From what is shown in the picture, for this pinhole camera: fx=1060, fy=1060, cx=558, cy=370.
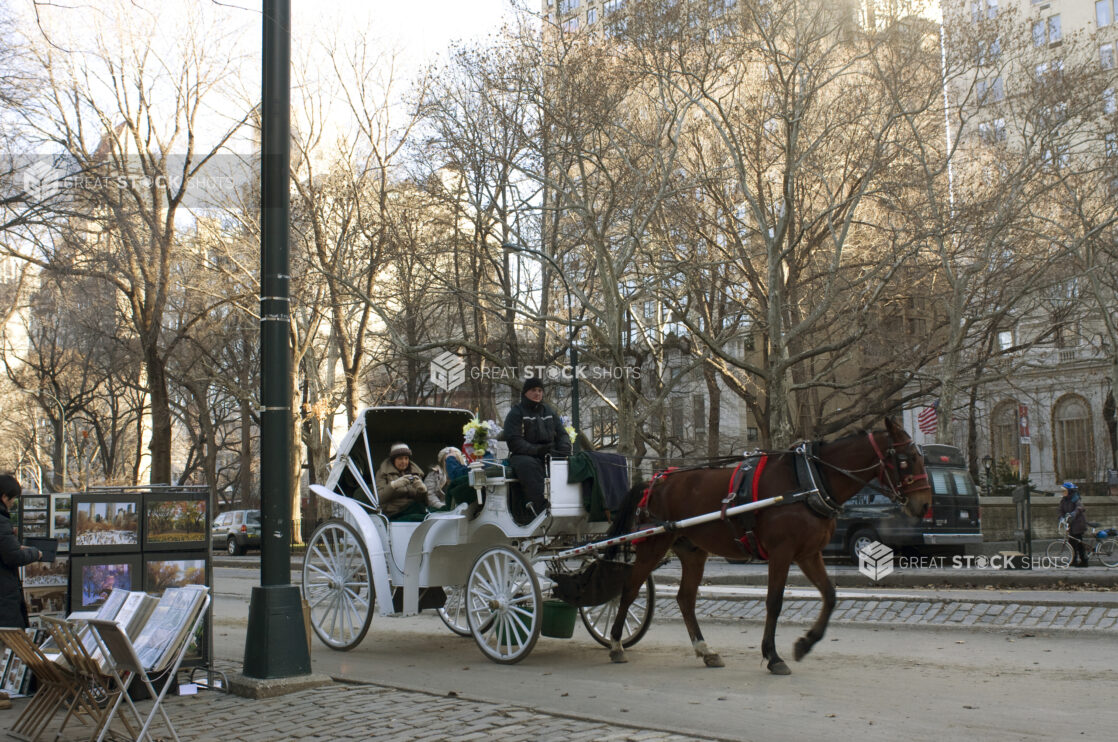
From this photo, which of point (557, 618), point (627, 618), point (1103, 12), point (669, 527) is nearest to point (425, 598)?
Result: point (557, 618)

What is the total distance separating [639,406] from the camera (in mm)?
43281

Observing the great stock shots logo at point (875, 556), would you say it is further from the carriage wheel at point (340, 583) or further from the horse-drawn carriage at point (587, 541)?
the carriage wheel at point (340, 583)

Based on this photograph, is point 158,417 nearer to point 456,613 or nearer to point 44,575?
point 44,575

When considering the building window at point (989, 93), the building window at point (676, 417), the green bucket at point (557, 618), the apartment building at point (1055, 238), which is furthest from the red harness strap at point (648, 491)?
the building window at point (676, 417)

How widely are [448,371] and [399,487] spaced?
90.8 feet

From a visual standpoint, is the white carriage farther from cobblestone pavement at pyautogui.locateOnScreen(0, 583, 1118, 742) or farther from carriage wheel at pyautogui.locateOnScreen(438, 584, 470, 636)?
cobblestone pavement at pyautogui.locateOnScreen(0, 583, 1118, 742)

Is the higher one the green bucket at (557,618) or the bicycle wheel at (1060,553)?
the green bucket at (557,618)

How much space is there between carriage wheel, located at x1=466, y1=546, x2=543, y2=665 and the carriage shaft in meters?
0.54

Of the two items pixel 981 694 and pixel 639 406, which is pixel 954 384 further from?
pixel 981 694

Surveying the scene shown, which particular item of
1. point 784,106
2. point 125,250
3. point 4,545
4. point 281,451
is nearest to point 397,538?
point 281,451

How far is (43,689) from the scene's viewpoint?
704 cm

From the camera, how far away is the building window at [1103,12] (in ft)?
216

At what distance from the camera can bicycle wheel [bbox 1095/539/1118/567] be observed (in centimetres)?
2241

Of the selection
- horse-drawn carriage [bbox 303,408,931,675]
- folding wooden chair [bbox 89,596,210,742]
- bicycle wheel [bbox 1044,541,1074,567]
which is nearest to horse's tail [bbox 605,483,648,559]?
horse-drawn carriage [bbox 303,408,931,675]
